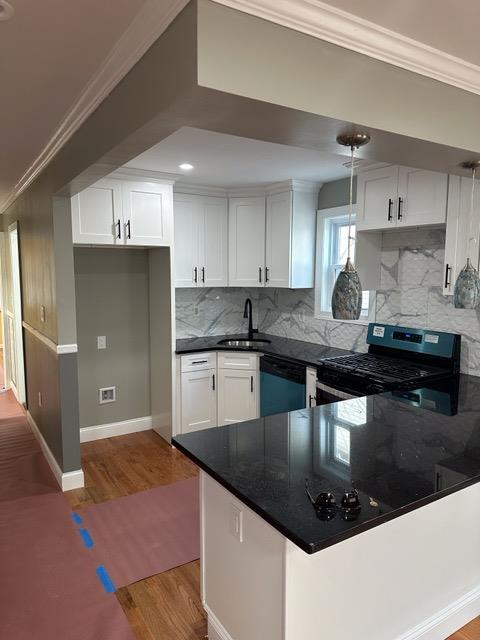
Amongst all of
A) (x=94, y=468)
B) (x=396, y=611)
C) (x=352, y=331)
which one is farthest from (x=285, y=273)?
(x=396, y=611)

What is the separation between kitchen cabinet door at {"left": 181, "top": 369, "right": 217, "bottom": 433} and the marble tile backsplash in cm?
58

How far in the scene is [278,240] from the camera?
4.09 meters

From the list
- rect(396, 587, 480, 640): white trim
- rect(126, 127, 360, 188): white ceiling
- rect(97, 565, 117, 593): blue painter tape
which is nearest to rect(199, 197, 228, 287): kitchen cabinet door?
rect(126, 127, 360, 188): white ceiling

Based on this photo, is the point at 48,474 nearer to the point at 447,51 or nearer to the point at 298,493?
the point at 298,493

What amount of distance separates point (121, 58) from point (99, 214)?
2.04m

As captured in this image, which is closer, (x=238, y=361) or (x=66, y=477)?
(x=66, y=477)

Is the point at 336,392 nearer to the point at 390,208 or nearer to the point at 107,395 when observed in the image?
the point at 390,208

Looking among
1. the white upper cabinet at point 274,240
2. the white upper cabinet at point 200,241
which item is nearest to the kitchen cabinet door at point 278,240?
the white upper cabinet at point 274,240

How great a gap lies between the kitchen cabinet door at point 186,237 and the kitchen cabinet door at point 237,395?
0.91m

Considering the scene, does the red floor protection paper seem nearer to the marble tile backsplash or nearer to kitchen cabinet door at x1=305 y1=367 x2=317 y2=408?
kitchen cabinet door at x1=305 y1=367 x2=317 y2=408

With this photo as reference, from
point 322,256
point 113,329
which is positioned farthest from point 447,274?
point 113,329

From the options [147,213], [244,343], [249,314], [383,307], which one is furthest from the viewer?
[249,314]

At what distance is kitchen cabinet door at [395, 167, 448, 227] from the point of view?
267cm

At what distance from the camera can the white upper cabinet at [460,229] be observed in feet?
8.22
